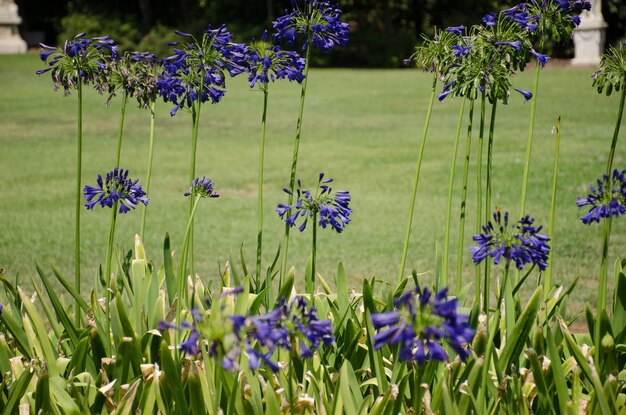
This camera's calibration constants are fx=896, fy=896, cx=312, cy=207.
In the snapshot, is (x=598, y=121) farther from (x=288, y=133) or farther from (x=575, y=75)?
(x=575, y=75)

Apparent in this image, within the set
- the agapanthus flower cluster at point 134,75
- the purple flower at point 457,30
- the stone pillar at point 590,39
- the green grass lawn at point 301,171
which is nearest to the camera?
the purple flower at point 457,30

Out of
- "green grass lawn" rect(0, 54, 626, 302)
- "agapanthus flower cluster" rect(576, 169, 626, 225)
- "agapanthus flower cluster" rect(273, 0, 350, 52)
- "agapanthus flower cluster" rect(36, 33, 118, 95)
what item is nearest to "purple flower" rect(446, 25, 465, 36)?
"agapanthus flower cluster" rect(273, 0, 350, 52)

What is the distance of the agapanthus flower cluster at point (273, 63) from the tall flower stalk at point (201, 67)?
1.8 inches

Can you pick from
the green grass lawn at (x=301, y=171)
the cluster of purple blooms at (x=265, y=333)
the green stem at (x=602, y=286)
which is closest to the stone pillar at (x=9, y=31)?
the green grass lawn at (x=301, y=171)

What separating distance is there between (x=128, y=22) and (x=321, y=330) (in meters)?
32.2

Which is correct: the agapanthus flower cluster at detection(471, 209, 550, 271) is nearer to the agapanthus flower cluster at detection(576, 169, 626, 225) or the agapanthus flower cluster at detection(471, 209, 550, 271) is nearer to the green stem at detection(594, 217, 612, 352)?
the agapanthus flower cluster at detection(576, 169, 626, 225)

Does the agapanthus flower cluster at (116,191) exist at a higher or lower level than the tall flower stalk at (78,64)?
lower

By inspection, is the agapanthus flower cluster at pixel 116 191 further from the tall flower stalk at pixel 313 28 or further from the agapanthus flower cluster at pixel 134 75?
the tall flower stalk at pixel 313 28

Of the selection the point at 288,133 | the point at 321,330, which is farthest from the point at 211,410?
the point at 288,133

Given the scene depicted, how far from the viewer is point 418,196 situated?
8898mm

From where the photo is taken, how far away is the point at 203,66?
9.78 ft

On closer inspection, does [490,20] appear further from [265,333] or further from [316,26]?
[265,333]

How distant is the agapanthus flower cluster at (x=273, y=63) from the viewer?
3.05 m

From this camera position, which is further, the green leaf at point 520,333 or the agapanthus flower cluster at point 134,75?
the agapanthus flower cluster at point 134,75
